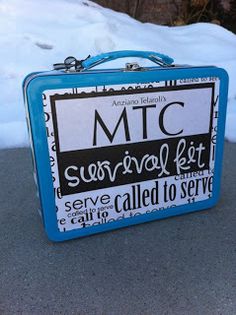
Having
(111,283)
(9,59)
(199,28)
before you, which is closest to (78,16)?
(9,59)

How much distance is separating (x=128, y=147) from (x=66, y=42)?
1.36 meters

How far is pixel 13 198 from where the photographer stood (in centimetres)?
100

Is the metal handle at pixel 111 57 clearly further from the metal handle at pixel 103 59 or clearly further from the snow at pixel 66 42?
the snow at pixel 66 42

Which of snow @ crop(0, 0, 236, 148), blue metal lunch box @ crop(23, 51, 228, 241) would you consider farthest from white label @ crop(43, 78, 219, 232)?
snow @ crop(0, 0, 236, 148)

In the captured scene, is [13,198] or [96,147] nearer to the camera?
[96,147]

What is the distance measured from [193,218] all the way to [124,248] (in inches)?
8.7

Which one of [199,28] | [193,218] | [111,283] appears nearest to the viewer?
[111,283]

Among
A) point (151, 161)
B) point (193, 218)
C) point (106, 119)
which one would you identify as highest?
point (106, 119)

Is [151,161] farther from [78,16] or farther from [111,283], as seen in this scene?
[78,16]

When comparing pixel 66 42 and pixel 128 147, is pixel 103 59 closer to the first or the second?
pixel 128 147

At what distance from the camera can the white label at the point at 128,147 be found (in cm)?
74

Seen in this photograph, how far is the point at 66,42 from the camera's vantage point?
196 cm

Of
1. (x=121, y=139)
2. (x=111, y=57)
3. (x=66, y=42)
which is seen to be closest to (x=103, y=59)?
(x=111, y=57)

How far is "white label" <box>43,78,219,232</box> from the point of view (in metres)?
0.74
